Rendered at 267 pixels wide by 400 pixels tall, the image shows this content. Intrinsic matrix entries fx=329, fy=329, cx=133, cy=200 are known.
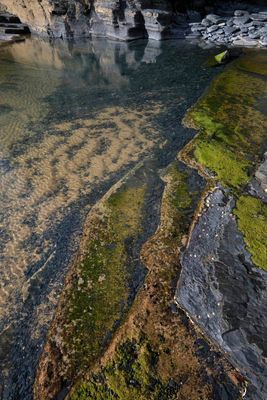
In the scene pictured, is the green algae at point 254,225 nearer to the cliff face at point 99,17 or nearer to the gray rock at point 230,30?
the gray rock at point 230,30

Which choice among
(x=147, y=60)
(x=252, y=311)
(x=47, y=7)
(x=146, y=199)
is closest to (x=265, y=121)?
(x=146, y=199)

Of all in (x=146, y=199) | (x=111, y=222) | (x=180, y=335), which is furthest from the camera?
(x=146, y=199)

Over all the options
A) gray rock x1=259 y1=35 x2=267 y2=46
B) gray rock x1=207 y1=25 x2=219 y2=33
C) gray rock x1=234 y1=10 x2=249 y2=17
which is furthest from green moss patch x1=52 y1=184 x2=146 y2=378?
gray rock x1=234 y1=10 x2=249 y2=17

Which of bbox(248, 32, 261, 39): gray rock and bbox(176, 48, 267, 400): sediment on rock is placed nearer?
bbox(176, 48, 267, 400): sediment on rock

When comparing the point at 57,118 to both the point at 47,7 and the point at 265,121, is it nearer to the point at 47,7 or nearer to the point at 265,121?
the point at 265,121

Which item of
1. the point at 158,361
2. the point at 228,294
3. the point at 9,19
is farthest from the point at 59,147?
the point at 9,19

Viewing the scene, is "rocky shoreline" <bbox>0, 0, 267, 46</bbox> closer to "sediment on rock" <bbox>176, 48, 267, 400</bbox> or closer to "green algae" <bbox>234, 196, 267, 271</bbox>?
"sediment on rock" <bbox>176, 48, 267, 400</bbox>

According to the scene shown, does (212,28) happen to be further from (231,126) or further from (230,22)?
(231,126)
